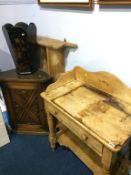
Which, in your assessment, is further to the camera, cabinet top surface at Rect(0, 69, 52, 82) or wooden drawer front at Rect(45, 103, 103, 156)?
cabinet top surface at Rect(0, 69, 52, 82)

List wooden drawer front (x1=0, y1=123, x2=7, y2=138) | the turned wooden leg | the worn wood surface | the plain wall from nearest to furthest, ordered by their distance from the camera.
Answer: the worn wood surface, the plain wall, the turned wooden leg, wooden drawer front (x1=0, y1=123, x2=7, y2=138)

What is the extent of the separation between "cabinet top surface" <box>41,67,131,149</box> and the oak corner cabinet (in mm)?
227

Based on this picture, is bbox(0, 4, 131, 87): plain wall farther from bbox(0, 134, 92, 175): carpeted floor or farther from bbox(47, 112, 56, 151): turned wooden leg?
bbox(0, 134, 92, 175): carpeted floor

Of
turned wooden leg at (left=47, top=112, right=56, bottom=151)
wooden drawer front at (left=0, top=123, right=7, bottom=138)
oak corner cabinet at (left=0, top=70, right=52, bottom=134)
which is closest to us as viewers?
turned wooden leg at (left=47, top=112, right=56, bottom=151)

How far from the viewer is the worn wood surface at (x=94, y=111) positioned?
0.91 meters

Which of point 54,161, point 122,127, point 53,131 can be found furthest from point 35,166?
point 122,127

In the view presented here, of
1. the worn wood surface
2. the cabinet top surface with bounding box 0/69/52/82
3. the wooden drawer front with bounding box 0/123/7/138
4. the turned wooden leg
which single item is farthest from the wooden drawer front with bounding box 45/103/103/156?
the wooden drawer front with bounding box 0/123/7/138

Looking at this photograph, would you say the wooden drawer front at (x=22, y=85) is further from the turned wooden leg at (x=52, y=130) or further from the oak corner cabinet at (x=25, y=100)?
the turned wooden leg at (x=52, y=130)

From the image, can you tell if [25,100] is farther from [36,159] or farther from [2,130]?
[36,159]

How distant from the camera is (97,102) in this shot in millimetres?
1169

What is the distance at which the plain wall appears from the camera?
1.07 m

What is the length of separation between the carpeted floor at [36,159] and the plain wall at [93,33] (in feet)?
2.72

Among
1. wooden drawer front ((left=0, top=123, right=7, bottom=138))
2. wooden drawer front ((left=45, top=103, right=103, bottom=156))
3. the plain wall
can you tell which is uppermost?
the plain wall

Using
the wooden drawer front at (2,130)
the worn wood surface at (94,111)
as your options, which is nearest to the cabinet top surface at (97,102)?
the worn wood surface at (94,111)
